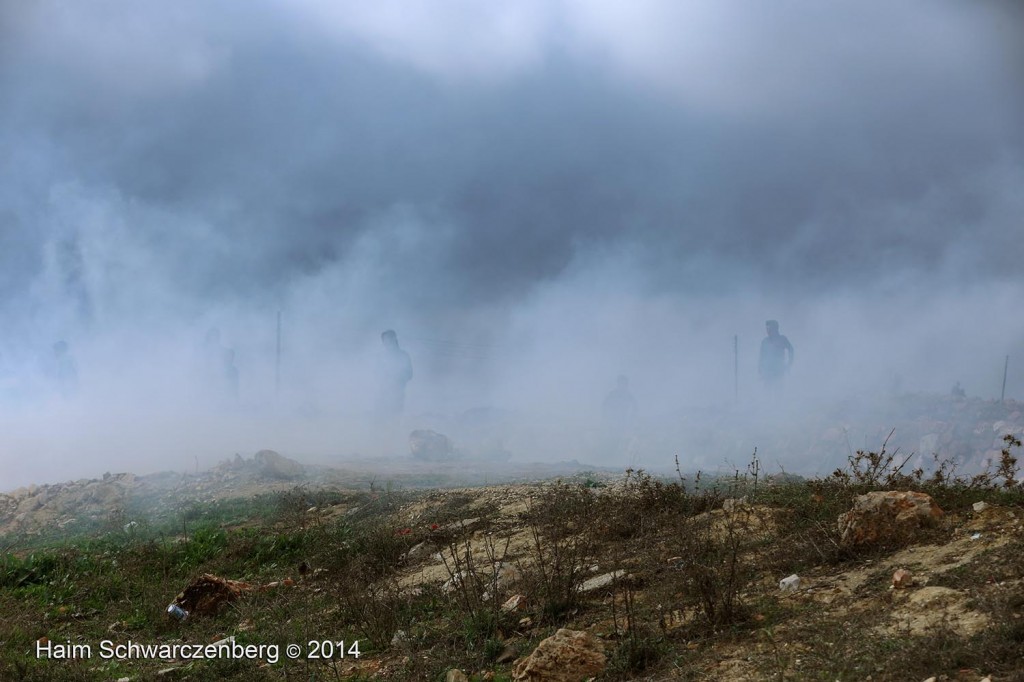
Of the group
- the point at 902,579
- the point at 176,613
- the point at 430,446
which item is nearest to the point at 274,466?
the point at 430,446

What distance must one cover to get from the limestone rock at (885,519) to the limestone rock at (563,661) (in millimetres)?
2579

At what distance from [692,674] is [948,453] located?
2224cm

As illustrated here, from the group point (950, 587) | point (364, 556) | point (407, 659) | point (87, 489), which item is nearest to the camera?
point (950, 587)

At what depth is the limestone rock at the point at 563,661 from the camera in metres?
4.30

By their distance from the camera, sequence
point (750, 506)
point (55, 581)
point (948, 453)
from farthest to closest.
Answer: point (948, 453), point (55, 581), point (750, 506)

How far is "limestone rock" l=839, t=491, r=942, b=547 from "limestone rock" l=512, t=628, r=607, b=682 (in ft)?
8.46

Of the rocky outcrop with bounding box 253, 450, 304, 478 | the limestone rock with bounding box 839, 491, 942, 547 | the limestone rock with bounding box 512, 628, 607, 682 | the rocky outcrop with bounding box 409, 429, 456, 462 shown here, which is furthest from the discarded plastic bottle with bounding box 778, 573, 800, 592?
the rocky outcrop with bounding box 409, 429, 456, 462

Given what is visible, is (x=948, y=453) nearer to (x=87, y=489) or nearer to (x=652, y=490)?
(x=652, y=490)

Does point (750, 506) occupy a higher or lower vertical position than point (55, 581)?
higher

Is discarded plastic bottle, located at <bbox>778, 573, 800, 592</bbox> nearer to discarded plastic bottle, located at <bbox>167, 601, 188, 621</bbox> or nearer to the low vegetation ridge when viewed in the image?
the low vegetation ridge

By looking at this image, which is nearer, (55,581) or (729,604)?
(729,604)

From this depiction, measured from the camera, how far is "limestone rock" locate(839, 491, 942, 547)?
5707 mm

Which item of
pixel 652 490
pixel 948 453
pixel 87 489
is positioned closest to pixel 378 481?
pixel 87 489

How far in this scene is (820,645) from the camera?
4.07m
